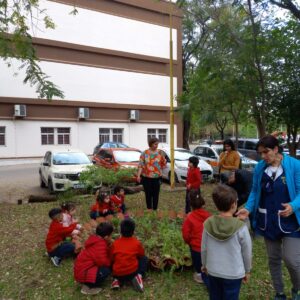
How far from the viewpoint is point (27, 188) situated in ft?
46.4

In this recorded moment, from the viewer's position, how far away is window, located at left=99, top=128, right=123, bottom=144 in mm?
28594

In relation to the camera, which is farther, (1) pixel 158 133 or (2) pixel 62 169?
(1) pixel 158 133

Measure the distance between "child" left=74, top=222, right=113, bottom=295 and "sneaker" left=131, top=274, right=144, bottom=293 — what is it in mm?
326

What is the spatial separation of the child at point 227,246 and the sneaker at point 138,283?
150 centimetres

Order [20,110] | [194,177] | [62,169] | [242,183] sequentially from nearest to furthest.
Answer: [242,183], [194,177], [62,169], [20,110]

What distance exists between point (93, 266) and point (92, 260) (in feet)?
0.23

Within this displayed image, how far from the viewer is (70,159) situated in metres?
13.2

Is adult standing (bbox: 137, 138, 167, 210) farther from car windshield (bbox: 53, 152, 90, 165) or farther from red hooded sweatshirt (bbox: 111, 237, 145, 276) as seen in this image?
car windshield (bbox: 53, 152, 90, 165)

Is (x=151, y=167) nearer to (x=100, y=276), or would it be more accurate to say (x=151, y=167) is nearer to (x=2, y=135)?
(x=100, y=276)

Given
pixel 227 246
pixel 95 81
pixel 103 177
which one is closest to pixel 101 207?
pixel 103 177

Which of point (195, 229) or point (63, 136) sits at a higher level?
point (63, 136)

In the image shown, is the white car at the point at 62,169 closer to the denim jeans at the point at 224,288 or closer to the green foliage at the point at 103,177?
the green foliage at the point at 103,177

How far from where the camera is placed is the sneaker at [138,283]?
4.33 m

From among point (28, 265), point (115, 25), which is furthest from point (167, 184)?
point (115, 25)
